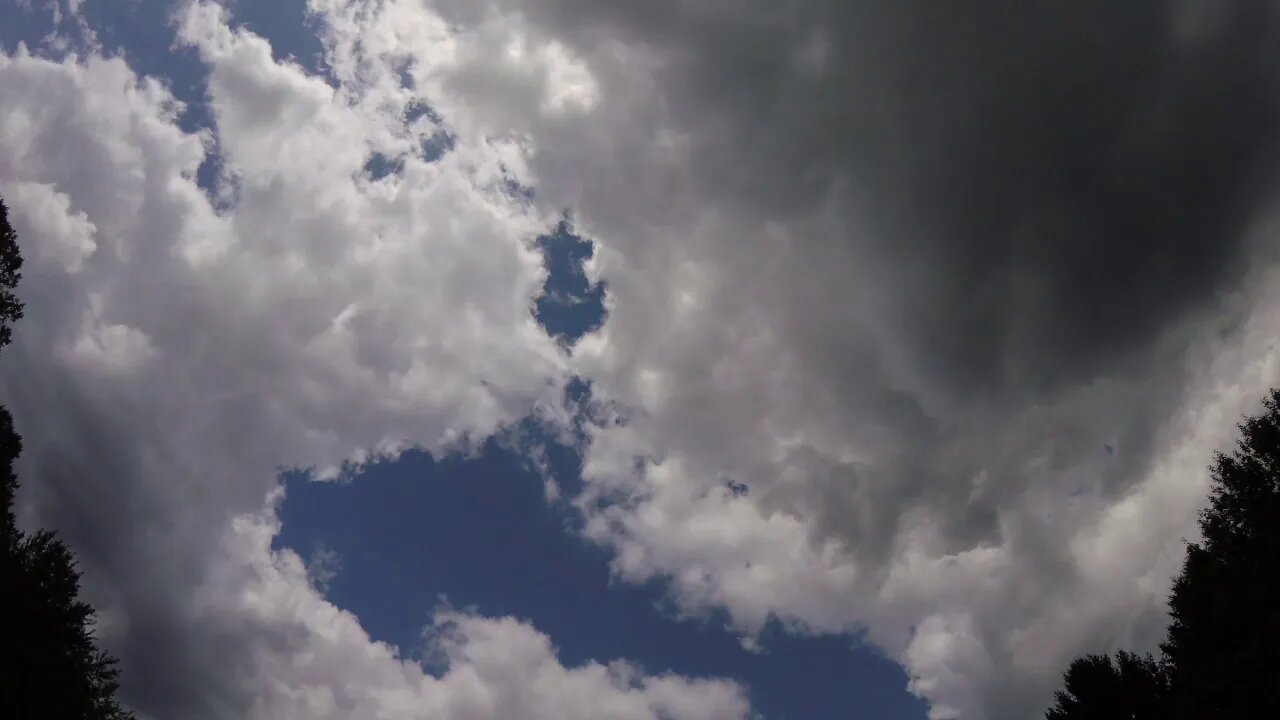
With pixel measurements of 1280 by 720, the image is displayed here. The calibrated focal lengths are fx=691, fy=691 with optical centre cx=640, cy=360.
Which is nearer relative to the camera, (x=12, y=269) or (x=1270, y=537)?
(x=1270, y=537)

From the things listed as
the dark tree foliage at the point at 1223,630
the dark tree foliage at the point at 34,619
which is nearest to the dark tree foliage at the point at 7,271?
the dark tree foliage at the point at 34,619

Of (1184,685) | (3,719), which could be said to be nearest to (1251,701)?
(1184,685)

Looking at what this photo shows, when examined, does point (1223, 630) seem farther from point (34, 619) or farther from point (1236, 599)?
point (34, 619)

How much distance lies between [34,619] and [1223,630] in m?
57.2

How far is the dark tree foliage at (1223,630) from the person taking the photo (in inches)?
1187

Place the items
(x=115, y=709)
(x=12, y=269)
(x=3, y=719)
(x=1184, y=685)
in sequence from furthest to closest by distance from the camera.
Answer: (x=115, y=709) < (x=1184, y=685) < (x=12, y=269) < (x=3, y=719)

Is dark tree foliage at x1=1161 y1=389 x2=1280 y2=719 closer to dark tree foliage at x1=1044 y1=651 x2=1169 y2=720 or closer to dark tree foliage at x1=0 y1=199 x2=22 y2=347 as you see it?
dark tree foliage at x1=1044 y1=651 x2=1169 y2=720

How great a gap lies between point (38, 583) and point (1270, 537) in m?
59.4

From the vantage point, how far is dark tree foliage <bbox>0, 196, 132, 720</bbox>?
96.0 feet

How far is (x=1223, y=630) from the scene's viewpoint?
3331 cm

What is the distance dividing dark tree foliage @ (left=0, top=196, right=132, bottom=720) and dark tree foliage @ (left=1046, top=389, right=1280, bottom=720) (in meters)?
51.5

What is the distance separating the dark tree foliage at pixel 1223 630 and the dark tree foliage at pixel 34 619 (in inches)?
2028

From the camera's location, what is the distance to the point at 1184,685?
1417 inches

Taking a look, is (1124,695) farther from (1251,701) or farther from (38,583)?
(38,583)
